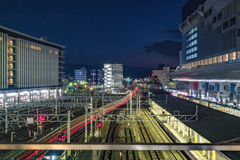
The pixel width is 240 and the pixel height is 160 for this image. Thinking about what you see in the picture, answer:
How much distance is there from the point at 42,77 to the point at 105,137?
112 feet

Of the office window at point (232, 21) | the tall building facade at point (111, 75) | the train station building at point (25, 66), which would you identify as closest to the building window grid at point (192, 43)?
the office window at point (232, 21)

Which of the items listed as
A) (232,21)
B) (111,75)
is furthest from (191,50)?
(111,75)

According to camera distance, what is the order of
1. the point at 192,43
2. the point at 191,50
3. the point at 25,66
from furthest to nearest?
1. the point at 191,50
2. the point at 192,43
3. the point at 25,66

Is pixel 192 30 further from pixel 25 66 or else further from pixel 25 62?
pixel 25 66

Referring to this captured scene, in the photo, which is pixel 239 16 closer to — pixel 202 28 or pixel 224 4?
pixel 224 4

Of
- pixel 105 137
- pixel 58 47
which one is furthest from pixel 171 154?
pixel 58 47

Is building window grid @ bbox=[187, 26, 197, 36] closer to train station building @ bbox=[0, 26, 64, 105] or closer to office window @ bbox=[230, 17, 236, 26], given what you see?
office window @ bbox=[230, 17, 236, 26]

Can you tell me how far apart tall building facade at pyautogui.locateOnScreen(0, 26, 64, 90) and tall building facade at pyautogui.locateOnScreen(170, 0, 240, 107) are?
36.6m

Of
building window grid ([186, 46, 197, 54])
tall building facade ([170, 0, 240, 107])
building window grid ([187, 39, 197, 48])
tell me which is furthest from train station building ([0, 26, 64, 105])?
building window grid ([187, 39, 197, 48])

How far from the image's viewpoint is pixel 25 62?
38.9 meters

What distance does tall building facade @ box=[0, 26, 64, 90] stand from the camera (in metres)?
32.8

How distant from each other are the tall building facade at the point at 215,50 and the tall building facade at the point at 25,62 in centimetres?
3662

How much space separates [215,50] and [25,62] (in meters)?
43.2

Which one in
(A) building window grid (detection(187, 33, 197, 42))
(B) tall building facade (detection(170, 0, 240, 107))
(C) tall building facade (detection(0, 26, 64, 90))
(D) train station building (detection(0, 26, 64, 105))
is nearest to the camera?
(B) tall building facade (detection(170, 0, 240, 107))
